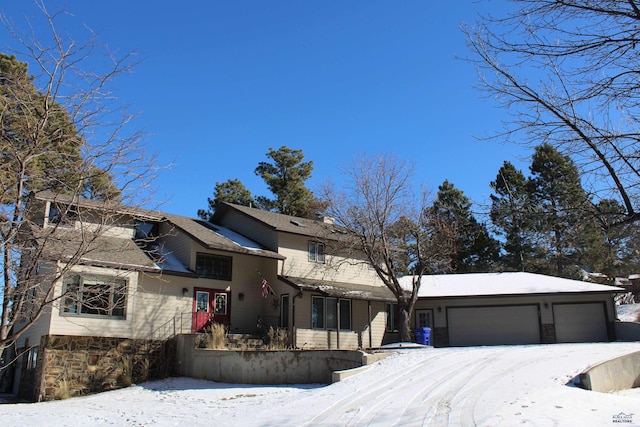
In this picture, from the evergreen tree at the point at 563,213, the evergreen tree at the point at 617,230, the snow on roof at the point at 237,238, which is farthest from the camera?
the snow on roof at the point at 237,238

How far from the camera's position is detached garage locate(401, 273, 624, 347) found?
78.2 ft

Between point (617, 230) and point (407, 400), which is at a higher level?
point (617, 230)

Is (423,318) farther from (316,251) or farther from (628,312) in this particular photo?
(628,312)

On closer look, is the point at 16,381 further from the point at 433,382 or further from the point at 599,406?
the point at 599,406

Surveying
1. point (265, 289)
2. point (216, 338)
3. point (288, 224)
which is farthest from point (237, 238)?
point (216, 338)

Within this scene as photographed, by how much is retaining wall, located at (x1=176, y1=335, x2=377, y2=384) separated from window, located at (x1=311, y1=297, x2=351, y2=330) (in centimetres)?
550

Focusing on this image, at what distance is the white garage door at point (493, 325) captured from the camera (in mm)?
24812

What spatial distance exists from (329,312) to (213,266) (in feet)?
17.6

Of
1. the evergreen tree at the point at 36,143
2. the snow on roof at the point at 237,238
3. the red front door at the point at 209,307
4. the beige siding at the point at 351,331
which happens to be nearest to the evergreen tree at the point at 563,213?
the evergreen tree at the point at 36,143

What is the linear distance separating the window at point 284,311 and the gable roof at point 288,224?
2895 mm

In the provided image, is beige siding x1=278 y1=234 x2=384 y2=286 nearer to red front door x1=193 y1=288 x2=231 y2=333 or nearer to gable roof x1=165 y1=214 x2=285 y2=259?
gable roof x1=165 y1=214 x2=285 y2=259

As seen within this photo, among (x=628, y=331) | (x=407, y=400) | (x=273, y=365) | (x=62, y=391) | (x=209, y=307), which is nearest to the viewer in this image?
(x=407, y=400)

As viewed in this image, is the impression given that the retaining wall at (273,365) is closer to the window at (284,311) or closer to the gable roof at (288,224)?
the window at (284,311)

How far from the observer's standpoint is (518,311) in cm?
2514
